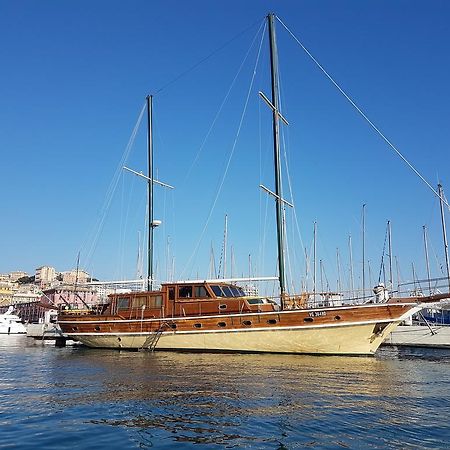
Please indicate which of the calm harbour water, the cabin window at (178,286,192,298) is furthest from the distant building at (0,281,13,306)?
the calm harbour water

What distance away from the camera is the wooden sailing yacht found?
22.9 m

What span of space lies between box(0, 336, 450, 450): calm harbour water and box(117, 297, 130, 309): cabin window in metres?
8.24

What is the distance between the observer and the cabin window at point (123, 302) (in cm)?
2873

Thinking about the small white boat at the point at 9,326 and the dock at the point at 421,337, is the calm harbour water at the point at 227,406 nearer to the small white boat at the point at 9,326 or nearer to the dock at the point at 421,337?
the dock at the point at 421,337

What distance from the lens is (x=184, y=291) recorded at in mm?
27031

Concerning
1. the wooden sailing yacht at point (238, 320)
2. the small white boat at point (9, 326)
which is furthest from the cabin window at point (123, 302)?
the small white boat at point (9, 326)

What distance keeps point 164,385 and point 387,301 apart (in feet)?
42.9

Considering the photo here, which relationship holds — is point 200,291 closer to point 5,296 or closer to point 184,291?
point 184,291

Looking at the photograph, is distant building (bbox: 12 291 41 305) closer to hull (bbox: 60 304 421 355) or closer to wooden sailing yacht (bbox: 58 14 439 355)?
wooden sailing yacht (bbox: 58 14 439 355)

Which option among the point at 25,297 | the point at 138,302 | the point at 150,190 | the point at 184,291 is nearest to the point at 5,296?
the point at 25,297

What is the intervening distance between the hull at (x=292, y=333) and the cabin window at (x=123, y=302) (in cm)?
184

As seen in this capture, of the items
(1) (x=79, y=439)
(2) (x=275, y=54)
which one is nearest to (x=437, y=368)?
(1) (x=79, y=439)

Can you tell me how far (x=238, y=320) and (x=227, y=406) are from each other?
1316 cm

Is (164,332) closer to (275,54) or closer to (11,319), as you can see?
(275,54)
